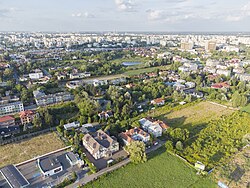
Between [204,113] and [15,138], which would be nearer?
[15,138]

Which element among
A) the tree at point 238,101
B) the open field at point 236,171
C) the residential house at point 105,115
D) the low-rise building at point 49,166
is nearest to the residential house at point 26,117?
the residential house at point 105,115

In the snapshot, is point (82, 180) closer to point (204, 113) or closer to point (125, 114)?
point (125, 114)

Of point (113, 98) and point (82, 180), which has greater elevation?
point (113, 98)

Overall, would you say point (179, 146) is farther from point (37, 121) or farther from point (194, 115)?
point (37, 121)

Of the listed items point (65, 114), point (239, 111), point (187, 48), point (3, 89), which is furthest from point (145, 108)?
point (187, 48)

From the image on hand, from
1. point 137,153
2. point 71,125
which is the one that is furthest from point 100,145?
point 71,125

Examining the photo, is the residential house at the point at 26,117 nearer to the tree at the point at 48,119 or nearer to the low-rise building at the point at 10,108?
the tree at the point at 48,119

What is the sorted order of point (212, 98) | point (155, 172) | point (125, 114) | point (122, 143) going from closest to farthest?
1. point (155, 172)
2. point (122, 143)
3. point (125, 114)
4. point (212, 98)
